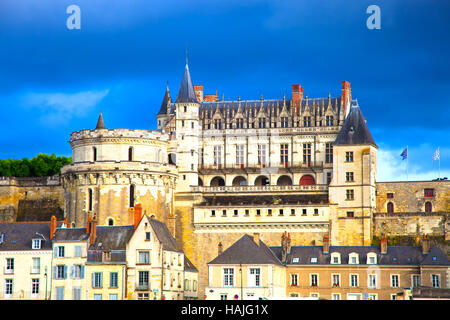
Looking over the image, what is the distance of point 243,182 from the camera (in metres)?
103

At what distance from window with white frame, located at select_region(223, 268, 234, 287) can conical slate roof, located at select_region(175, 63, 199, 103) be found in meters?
25.0

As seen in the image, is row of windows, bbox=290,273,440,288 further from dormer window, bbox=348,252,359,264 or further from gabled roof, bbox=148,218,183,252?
gabled roof, bbox=148,218,183,252

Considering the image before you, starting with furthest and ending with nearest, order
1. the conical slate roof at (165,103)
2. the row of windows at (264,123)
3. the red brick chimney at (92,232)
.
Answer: the conical slate roof at (165,103)
the row of windows at (264,123)
the red brick chimney at (92,232)

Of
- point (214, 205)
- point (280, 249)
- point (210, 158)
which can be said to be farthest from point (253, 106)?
point (280, 249)

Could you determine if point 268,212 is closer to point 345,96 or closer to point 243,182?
point 243,182

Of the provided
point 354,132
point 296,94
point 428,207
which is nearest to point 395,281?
point 428,207

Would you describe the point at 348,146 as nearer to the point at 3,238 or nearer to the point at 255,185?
the point at 255,185

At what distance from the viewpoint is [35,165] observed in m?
113

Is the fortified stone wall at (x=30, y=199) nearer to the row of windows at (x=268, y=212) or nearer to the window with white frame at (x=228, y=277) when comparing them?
the row of windows at (x=268, y=212)

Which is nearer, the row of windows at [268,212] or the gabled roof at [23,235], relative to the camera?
the gabled roof at [23,235]

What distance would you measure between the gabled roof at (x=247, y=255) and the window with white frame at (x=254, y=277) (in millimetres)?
637

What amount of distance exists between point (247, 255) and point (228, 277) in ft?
7.52

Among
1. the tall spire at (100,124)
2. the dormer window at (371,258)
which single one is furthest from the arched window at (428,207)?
the tall spire at (100,124)

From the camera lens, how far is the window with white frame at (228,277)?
256 feet
